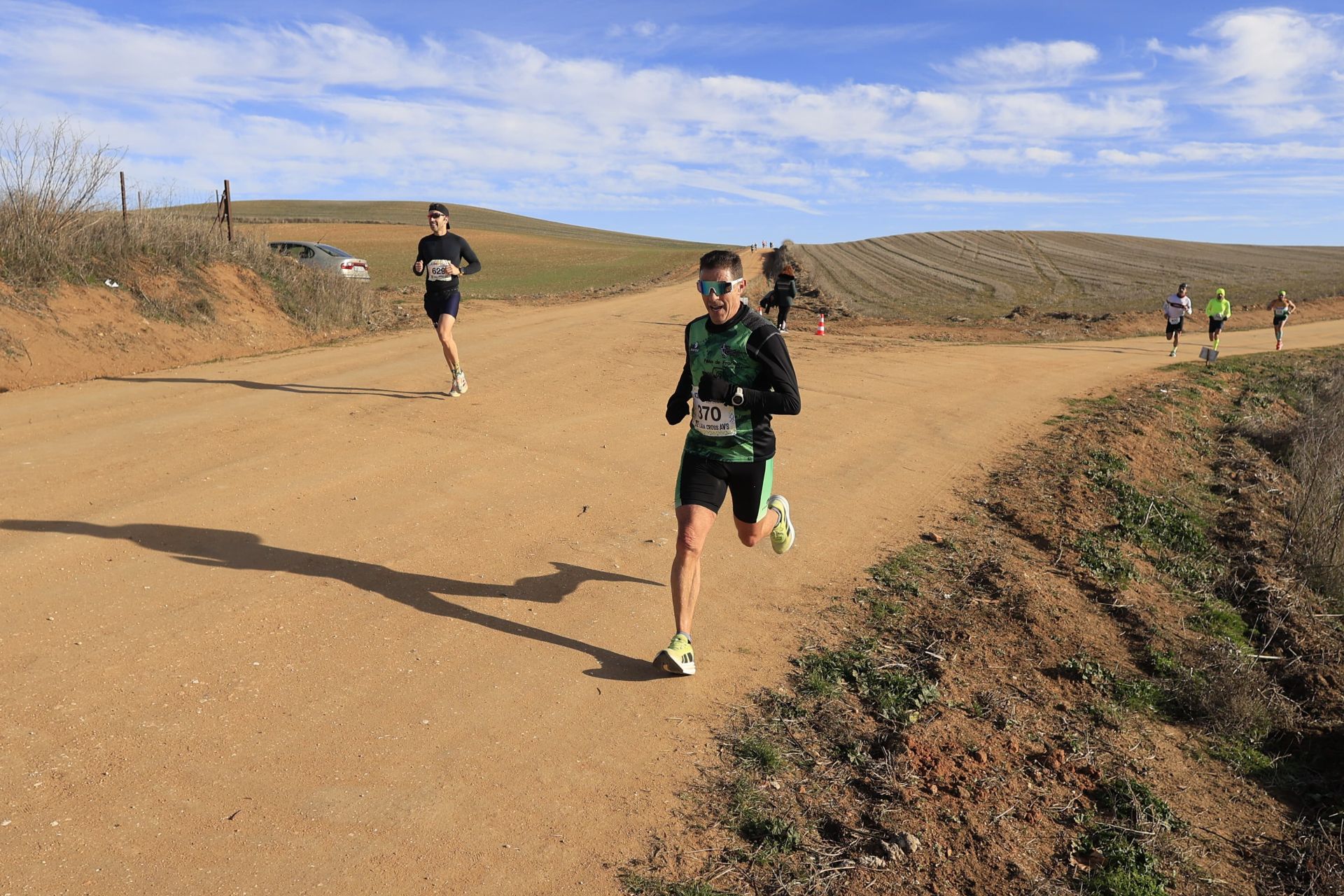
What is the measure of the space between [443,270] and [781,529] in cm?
573

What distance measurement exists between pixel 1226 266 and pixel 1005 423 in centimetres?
4546

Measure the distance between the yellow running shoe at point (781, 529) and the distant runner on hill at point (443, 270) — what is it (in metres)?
5.40

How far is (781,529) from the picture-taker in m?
5.53

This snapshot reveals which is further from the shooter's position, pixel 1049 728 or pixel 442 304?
pixel 442 304

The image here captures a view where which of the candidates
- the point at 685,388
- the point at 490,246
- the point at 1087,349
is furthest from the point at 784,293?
the point at 490,246

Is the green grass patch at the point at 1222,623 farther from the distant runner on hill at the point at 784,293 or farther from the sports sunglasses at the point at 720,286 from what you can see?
the distant runner on hill at the point at 784,293

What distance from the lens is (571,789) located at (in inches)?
152

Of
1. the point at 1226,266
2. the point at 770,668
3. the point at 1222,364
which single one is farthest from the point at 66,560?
the point at 1226,266

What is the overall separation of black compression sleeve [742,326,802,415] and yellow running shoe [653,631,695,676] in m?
1.24

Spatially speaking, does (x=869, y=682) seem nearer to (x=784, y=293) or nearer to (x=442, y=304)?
(x=442, y=304)

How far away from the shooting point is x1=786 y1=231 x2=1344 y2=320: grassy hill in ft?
111

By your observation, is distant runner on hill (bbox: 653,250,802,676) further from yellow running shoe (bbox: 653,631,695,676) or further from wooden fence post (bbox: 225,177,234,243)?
wooden fence post (bbox: 225,177,234,243)

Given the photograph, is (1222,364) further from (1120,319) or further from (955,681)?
(955,681)

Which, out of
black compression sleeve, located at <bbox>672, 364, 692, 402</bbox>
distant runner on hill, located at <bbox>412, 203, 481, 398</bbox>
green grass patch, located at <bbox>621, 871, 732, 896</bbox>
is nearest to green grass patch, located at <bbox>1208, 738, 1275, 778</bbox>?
green grass patch, located at <bbox>621, 871, 732, 896</bbox>
